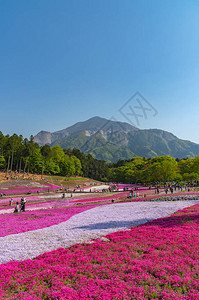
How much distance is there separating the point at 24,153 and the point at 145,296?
304ft

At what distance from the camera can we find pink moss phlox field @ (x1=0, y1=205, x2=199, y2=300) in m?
7.28

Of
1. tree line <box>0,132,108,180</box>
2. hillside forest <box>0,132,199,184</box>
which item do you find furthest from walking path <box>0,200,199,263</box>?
tree line <box>0,132,108,180</box>

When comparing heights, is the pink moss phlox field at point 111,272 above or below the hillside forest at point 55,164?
below

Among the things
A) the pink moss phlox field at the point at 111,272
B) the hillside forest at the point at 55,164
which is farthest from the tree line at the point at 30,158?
the pink moss phlox field at the point at 111,272

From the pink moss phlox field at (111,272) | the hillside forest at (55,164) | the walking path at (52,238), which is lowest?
the walking path at (52,238)

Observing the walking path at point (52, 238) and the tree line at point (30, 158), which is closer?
the walking path at point (52, 238)

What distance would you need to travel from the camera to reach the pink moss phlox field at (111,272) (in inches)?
287

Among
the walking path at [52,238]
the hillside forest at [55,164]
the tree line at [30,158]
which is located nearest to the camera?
the walking path at [52,238]

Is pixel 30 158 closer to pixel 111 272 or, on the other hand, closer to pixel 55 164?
pixel 55 164

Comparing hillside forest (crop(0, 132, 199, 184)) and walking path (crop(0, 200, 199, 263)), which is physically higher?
hillside forest (crop(0, 132, 199, 184))

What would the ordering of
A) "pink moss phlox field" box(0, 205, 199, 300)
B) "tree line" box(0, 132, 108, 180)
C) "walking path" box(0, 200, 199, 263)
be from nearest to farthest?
"pink moss phlox field" box(0, 205, 199, 300), "walking path" box(0, 200, 199, 263), "tree line" box(0, 132, 108, 180)

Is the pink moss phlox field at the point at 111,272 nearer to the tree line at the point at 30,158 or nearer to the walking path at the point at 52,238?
the walking path at the point at 52,238

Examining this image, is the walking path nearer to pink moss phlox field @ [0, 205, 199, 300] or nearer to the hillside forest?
pink moss phlox field @ [0, 205, 199, 300]

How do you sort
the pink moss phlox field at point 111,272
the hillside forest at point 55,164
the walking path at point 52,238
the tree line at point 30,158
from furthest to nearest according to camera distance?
the tree line at point 30,158, the hillside forest at point 55,164, the walking path at point 52,238, the pink moss phlox field at point 111,272
